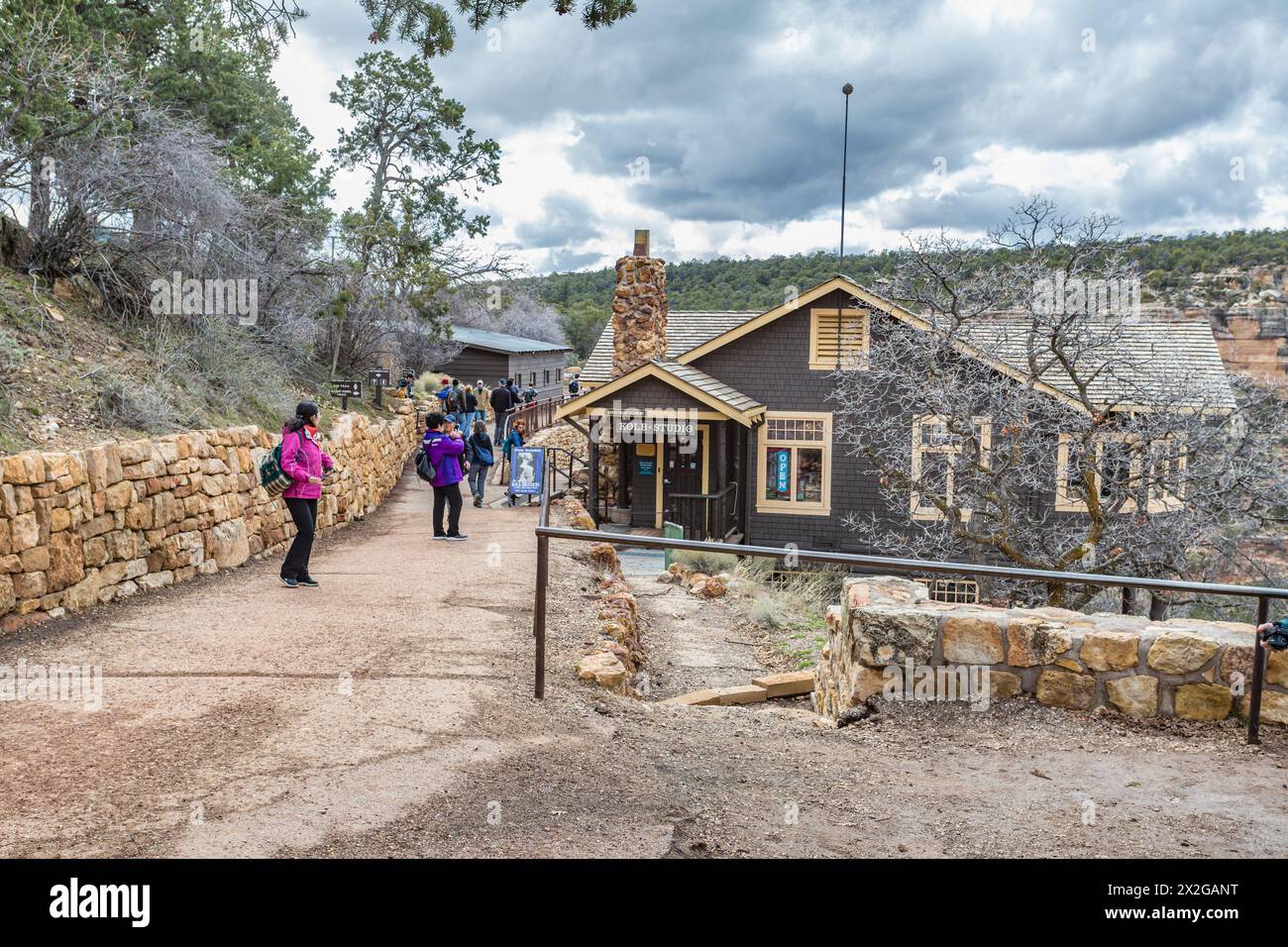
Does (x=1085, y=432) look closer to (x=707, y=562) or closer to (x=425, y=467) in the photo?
(x=707, y=562)

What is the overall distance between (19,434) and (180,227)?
247 inches

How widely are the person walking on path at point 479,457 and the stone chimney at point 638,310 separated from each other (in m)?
4.15

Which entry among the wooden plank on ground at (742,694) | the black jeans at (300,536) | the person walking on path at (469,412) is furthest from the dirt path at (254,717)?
the person walking on path at (469,412)

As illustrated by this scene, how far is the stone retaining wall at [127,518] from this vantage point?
7.73 metres

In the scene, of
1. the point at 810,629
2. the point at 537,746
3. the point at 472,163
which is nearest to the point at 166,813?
the point at 537,746

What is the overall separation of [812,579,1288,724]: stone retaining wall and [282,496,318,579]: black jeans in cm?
550

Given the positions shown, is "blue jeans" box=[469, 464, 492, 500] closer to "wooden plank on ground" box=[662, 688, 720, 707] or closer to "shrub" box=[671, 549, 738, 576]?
"shrub" box=[671, 549, 738, 576]

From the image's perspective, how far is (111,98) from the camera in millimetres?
13203

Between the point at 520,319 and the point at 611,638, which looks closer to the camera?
the point at 611,638

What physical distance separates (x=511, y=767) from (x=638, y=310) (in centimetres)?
1731

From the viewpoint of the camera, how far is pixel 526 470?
18953mm

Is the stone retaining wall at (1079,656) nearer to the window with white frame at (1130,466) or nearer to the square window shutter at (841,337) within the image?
the window with white frame at (1130,466)

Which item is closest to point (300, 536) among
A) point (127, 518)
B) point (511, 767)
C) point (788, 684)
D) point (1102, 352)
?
point (127, 518)

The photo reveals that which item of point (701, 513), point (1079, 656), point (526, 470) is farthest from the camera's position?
point (701, 513)
